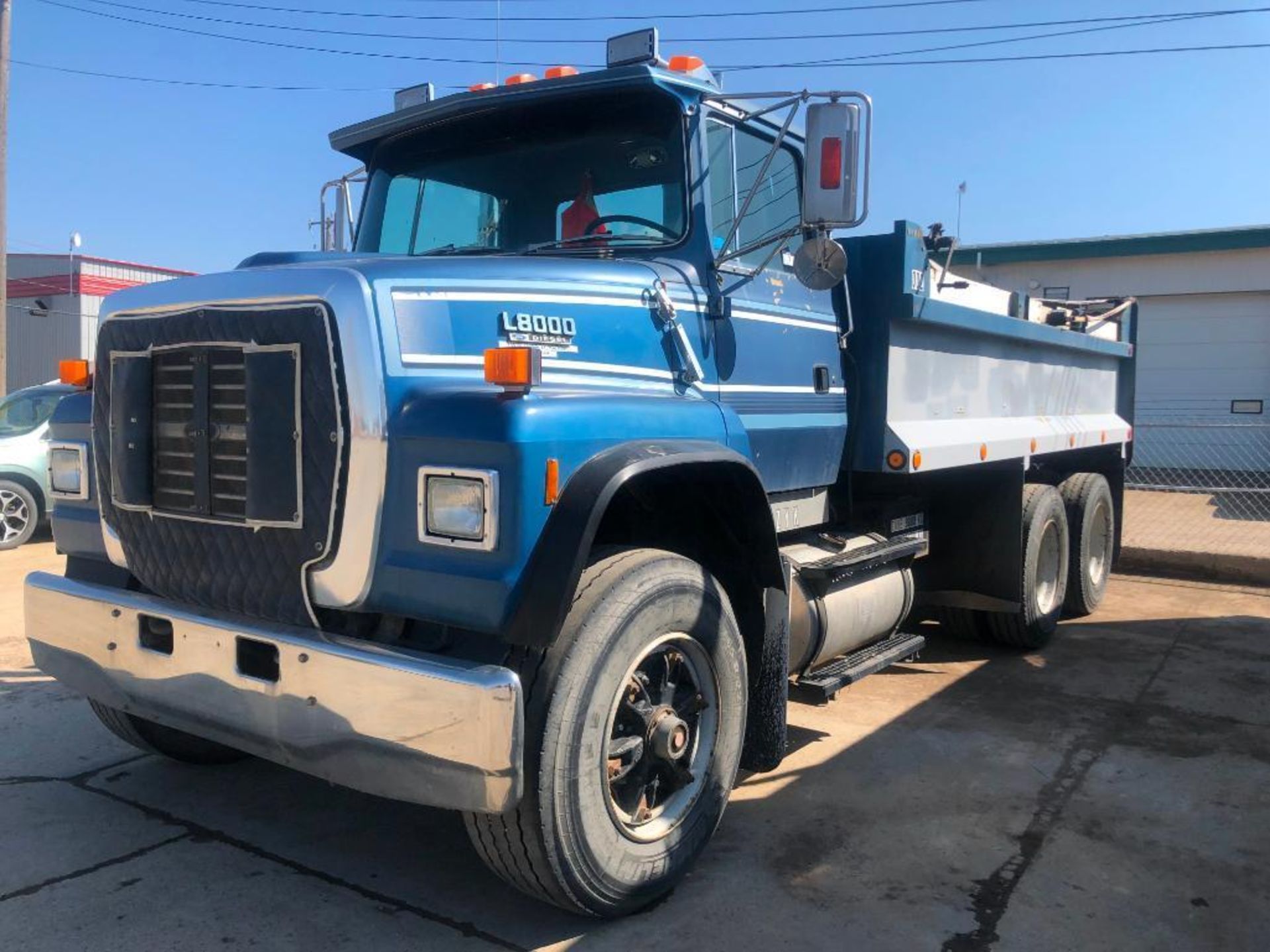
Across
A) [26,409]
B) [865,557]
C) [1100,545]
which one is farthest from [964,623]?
[26,409]

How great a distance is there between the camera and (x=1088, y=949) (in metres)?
3.12

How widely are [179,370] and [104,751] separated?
2285mm

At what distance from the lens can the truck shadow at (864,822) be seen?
3275 mm

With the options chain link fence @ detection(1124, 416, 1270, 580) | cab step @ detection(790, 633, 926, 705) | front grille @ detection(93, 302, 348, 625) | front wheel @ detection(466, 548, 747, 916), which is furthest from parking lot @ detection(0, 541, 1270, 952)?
chain link fence @ detection(1124, 416, 1270, 580)

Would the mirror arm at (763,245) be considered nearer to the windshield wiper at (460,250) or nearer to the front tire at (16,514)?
the windshield wiper at (460,250)

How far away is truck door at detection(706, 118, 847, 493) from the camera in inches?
163

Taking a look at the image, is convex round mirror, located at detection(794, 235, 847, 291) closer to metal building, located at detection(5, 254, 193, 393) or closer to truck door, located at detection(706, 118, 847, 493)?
truck door, located at detection(706, 118, 847, 493)

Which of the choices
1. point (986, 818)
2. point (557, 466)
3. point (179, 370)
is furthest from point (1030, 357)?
point (179, 370)

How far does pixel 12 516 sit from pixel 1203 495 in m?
14.3

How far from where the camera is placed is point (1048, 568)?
7.14 metres

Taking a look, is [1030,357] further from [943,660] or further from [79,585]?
[79,585]

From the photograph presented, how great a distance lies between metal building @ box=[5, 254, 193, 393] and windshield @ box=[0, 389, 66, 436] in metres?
15.1

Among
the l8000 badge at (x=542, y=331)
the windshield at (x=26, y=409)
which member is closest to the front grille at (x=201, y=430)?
the l8000 badge at (x=542, y=331)

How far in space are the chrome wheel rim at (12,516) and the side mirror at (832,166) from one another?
30.8 ft
